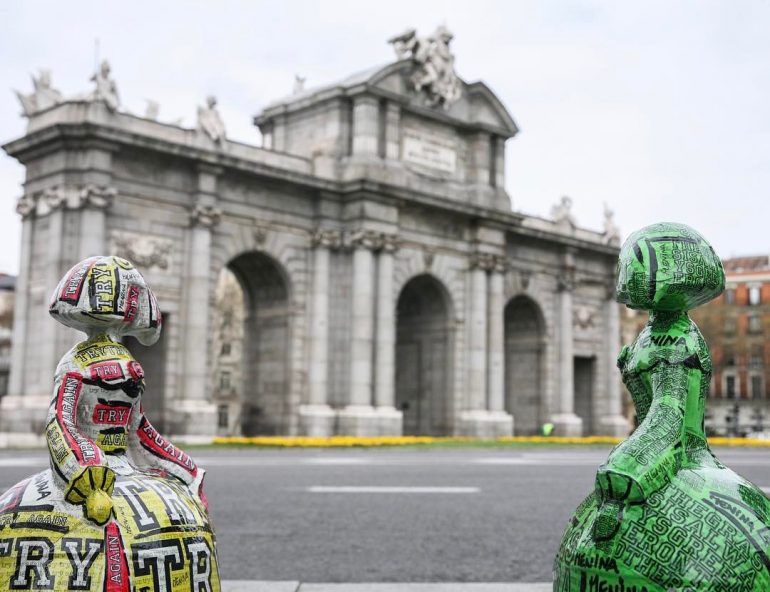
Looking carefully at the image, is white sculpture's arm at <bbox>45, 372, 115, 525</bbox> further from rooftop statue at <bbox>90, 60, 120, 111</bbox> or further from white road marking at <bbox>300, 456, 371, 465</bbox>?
rooftop statue at <bbox>90, 60, 120, 111</bbox>

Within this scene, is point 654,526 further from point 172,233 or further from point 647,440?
point 172,233

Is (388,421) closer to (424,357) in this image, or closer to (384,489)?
(424,357)

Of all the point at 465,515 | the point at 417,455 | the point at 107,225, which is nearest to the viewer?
the point at 465,515

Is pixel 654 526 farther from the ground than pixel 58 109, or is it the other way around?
pixel 58 109

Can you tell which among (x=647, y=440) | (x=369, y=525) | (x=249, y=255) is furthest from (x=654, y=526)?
(x=249, y=255)

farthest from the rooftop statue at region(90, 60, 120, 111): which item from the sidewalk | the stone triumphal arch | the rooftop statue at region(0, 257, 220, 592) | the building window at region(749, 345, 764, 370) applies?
the building window at region(749, 345, 764, 370)

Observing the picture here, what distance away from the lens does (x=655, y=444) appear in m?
2.97

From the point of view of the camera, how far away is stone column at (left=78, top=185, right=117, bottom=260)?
90.3 ft

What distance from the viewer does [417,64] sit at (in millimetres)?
36875

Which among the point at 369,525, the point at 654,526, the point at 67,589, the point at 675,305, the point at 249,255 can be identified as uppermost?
the point at 249,255

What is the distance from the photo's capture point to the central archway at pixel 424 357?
3781cm

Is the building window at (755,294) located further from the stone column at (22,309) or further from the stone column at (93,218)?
the stone column at (22,309)

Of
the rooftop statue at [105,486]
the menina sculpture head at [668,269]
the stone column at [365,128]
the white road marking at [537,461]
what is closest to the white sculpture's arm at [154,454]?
the rooftop statue at [105,486]

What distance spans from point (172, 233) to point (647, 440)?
2820cm
